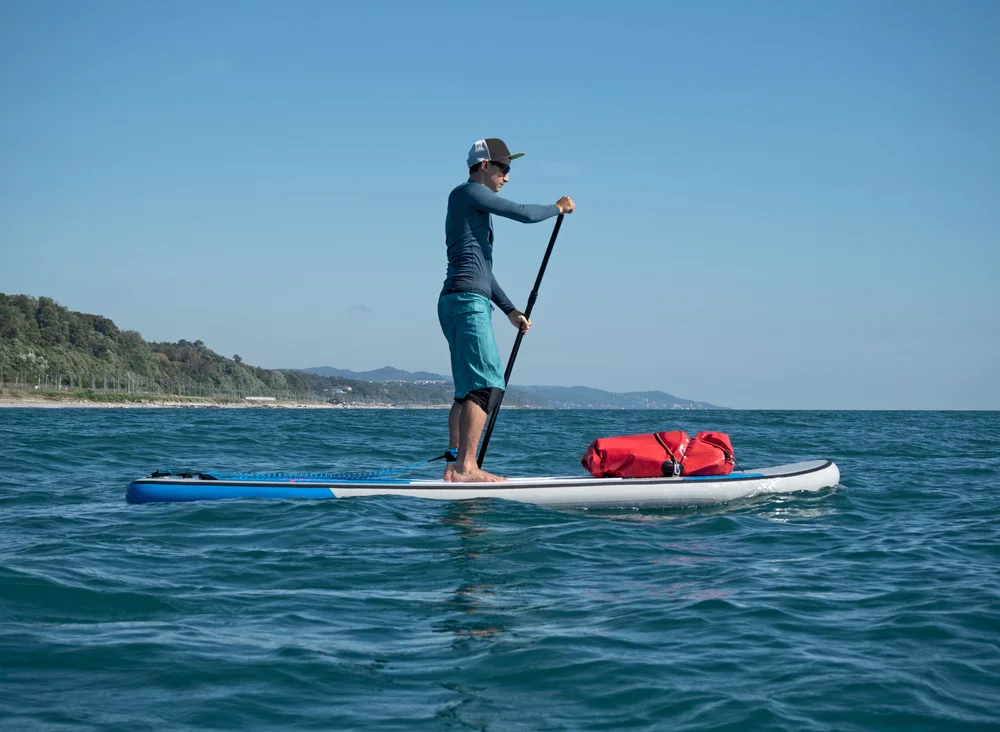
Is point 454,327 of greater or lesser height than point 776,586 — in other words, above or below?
above

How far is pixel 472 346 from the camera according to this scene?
7.61 m

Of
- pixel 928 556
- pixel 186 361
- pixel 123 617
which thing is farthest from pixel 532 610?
pixel 186 361

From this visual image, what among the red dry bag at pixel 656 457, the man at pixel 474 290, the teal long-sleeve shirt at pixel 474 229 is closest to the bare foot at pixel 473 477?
the man at pixel 474 290

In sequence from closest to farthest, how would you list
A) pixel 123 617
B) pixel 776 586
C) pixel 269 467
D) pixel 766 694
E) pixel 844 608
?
pixel 766 694, pixel 123 617, pixel 844 608, pixel 776 586, pixel 269 467

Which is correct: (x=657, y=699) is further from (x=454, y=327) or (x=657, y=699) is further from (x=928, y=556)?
(x=454, y=327)

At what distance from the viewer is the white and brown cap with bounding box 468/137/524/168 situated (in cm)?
773

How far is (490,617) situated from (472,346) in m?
3.67

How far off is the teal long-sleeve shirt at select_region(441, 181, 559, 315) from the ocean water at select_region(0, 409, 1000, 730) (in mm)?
1944

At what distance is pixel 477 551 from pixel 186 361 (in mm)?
188626

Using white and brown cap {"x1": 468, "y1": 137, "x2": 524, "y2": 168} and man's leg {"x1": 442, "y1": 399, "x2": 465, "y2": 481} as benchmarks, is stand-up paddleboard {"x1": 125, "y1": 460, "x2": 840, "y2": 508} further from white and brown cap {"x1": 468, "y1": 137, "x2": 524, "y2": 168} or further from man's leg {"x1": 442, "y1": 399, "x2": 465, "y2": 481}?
white and brown cap {"x1": 468, "y1": 137, "x2": 524, "y2": 168}

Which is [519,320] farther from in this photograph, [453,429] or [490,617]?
[490,617]

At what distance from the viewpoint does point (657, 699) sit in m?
3.26

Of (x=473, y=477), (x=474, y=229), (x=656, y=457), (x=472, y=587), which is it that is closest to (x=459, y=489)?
(x=473, y=477)

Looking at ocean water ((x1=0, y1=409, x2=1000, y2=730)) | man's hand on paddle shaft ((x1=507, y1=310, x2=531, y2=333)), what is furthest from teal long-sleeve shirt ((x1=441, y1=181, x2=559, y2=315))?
ocean water ((x1=0, y1=409, x2=1000, y2=730))
